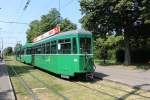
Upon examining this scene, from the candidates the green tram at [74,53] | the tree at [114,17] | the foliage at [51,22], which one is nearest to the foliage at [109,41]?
the tree at [114,17]

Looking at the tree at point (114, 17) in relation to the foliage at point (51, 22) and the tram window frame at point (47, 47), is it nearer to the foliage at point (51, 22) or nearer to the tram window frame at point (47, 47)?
the tram window frame at point (47, 47)

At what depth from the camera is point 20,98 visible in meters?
13.7

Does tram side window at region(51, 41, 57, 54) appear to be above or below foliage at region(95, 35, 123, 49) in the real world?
below

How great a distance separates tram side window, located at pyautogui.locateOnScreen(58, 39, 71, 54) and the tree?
38.1 ft

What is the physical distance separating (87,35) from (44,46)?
7136mm

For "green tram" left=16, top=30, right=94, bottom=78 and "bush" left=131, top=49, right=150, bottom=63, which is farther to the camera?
"bush" left=131, top=49, right=150, bottom=63

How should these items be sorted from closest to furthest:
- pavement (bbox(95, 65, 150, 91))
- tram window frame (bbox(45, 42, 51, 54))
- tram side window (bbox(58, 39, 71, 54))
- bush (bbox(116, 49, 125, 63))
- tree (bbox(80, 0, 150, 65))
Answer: pavement (bbox(95, 65, 150, 91)), tram side window (bbox(58, 39, 71, 54)), tram window frame (bbox(45, 42, 51, 54)), tree (bbox(80, 0, 150, 65)), bush (bbox(116, 49, 125, 63))

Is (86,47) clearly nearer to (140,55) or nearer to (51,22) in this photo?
(140,55)

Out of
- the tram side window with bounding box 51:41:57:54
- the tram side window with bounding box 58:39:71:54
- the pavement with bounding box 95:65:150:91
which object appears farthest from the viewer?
the tram side window with bounding box 51:41:57:54

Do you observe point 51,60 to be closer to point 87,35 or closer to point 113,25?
point 87,35

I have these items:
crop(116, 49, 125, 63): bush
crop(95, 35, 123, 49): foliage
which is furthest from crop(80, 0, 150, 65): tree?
crop(116, 49, 125, 63): bush

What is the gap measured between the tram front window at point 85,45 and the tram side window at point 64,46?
77 centimetres

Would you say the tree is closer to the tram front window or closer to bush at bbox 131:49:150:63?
bush at bbox 131:49:150:63

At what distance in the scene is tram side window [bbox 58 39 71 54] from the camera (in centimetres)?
1938
